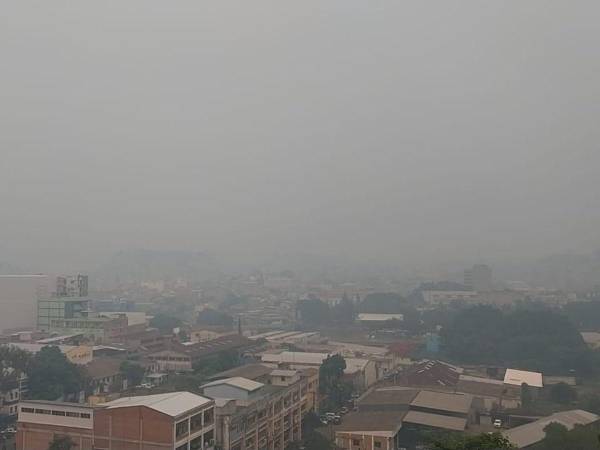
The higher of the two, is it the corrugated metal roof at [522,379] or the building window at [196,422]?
the building window at [196,422]

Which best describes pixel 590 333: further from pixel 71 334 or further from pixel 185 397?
pixel 185 397

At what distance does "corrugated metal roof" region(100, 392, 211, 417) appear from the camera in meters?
5.79

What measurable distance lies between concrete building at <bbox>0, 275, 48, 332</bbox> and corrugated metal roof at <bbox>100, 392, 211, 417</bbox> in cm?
1173

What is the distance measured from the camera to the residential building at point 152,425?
18.6ft

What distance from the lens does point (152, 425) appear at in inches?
224

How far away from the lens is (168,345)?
537 inches

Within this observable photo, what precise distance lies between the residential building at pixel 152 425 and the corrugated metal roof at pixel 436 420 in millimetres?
2557

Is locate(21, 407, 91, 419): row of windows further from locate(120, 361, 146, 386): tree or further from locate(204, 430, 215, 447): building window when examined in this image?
locate(120, 361, 146, 386): tree

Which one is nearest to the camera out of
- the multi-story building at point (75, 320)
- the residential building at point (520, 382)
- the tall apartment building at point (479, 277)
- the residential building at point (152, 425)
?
the residential building at point (152, 425)

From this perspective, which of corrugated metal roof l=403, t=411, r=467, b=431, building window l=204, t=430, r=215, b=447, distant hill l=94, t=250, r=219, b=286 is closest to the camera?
building window l=204, t=430, r=215, b=447

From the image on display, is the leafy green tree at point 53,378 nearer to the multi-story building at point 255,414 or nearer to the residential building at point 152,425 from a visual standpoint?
the multi-story building at point 255,414

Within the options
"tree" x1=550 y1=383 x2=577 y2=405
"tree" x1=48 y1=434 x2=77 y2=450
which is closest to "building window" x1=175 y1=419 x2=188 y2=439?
"tree" x1=48 y1=434 x2=77 y2=450

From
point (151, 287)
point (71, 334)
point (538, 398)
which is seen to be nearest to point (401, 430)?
point (538, 398)

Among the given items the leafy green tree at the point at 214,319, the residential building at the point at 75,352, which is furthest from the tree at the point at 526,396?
the leafy green tree at the point at 214,319
